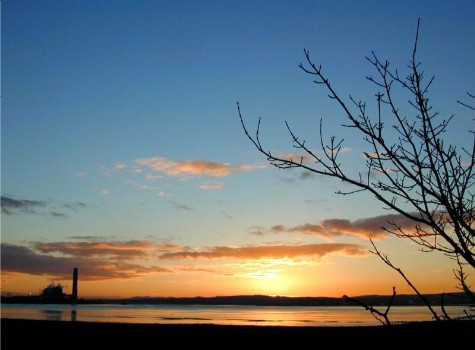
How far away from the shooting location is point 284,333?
30891 mm

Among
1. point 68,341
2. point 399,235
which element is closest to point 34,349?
point 68,341

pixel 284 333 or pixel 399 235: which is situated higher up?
pixel 399 235

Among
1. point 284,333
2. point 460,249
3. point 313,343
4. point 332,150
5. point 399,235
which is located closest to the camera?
point 460,249

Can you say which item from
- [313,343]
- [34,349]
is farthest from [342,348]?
[34,349]

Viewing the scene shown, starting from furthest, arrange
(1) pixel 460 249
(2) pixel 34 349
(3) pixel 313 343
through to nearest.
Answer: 1. (3) pixel 313 343
2. (2) pixel 34 349
3. (1) pixel 460 249

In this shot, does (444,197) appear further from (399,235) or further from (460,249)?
(399,235)

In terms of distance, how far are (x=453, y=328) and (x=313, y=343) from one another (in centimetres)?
2403

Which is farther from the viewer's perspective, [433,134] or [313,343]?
[313,343]

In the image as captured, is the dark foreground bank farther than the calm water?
No

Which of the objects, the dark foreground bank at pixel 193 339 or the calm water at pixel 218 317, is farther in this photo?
the calm water at pixel 218 317

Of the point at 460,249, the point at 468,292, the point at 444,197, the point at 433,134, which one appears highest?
the point at 433,134

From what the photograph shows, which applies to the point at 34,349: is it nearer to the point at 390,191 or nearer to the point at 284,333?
the point at 284,333

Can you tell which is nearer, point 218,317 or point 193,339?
point 193,339

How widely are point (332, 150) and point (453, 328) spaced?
125cm
